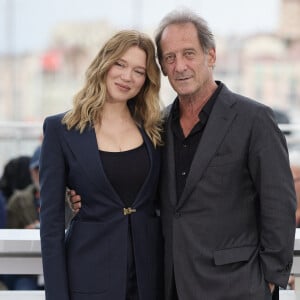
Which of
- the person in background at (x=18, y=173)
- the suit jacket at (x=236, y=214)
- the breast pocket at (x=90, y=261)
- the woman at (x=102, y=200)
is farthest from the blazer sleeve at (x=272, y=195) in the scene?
the person in background at (x=18, y=173)

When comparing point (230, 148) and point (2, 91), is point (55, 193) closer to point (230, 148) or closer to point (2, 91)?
point (230, 148)

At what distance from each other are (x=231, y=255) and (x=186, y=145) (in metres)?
0.33

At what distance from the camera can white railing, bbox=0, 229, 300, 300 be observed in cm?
204

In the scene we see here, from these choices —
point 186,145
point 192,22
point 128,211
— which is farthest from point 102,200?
point 192,22

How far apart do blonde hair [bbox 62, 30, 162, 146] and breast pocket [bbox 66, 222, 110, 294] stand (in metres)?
0.28

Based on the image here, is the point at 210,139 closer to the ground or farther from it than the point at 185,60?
closer to the ground

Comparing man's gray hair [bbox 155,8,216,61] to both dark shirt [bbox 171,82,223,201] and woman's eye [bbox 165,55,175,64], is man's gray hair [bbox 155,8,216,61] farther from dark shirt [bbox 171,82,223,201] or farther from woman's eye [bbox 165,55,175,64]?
dark shirt [bbox 171,82,223,201]

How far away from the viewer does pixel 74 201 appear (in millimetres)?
1979

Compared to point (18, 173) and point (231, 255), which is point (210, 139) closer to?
point (231, 255)

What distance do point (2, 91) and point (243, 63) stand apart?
1462cm

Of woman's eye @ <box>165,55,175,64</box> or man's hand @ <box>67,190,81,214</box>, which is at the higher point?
woman's eye @ <box>165,55,175,64</box>

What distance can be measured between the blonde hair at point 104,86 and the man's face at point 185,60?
49 mm

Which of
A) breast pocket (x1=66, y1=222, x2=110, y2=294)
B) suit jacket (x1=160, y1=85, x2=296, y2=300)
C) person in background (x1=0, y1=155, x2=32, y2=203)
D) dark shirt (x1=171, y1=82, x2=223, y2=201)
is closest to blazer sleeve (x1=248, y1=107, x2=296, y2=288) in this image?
suit jacket (x1=160, y1=85, x2=296, y2=300)

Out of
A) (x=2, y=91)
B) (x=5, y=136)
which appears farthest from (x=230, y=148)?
(x=2, y=91)
